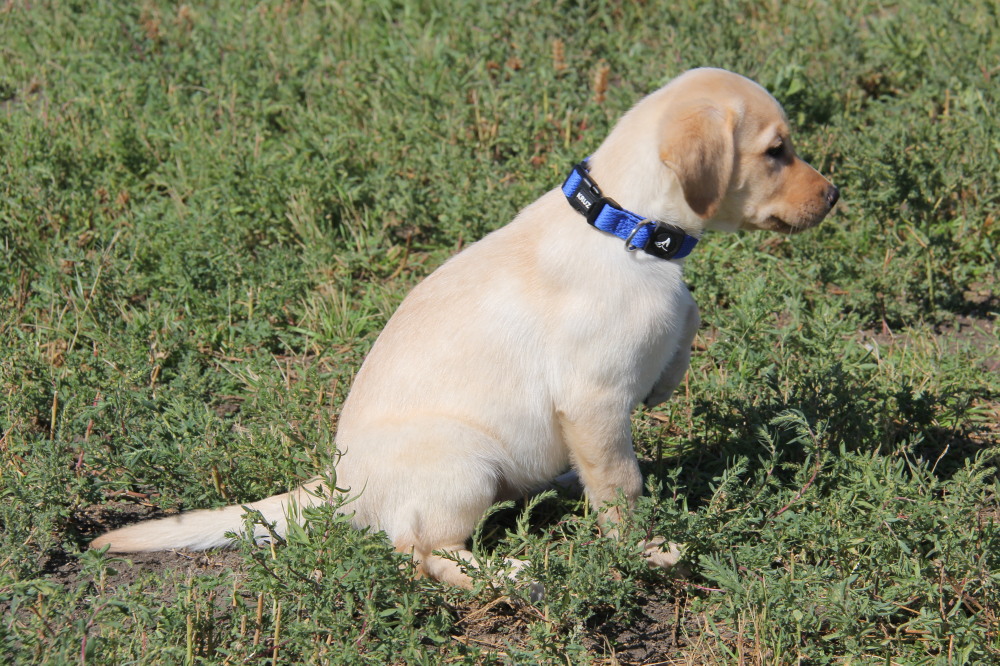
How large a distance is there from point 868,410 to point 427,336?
1.78m

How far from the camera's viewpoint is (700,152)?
10.1 ft

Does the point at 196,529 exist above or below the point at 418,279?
below

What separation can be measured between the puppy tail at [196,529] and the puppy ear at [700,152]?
1602 mm

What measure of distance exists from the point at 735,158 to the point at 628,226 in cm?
43

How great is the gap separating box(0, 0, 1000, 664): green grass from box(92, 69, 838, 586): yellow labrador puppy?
199 millimetres

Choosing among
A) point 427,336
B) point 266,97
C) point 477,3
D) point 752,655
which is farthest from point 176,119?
point 752,655

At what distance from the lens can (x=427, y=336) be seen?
345 cm

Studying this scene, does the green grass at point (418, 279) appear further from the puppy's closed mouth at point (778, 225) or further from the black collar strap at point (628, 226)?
the black collar strap at point (628, 226)

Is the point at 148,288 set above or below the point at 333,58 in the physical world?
below

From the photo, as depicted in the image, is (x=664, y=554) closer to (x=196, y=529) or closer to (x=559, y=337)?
(x=559, y=337)

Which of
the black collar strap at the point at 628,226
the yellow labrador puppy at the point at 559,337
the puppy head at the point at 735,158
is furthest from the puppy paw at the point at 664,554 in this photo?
the puppy head at the point at 735,158

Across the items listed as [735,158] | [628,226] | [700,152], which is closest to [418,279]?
[628,226]

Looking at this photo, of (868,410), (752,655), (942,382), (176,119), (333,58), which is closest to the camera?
(752,655)

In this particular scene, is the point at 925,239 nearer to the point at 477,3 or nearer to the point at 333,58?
the point at 477,3
